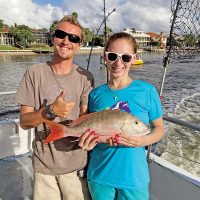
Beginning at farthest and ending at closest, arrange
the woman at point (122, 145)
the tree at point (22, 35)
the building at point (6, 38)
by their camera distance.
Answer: the building at point (6, 38) < the tree at point (22, 35) < the woman at point (122, 145)

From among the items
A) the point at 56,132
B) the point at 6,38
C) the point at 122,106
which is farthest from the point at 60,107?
the point at 6,38

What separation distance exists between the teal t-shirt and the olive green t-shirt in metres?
0.26

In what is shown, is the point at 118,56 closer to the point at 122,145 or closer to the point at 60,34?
the point at 60,34

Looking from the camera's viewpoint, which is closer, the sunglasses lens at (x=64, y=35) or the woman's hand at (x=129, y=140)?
the woman's hand at (x=129, y=140)

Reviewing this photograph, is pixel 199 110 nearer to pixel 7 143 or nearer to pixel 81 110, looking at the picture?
pixel 7 143

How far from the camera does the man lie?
7.72ft

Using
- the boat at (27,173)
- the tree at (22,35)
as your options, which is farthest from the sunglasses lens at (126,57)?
the tree at (22,35)

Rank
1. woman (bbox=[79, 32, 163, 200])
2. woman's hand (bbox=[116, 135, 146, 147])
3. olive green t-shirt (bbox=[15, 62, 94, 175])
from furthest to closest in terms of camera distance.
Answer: olive green t-shirt (bbox=[15, 62, 94, 175]) → woman (bbox=[79, 32, 163, 200]) → woman's hand (bbox=[116, 135, 146, 147])

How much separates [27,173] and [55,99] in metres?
2.20

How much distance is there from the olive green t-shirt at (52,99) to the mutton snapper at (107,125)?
0.28 metres

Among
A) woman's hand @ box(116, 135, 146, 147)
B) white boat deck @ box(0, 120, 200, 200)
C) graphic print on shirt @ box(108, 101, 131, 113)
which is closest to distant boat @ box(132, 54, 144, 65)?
graphic print on shirt @ box(108, 101, 131, 113)

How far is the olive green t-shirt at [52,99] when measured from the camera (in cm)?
235

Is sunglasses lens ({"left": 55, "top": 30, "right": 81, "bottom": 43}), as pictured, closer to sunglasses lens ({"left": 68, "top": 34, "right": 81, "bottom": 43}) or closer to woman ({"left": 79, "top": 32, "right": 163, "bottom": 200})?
sunglasses lens ({"left": 68, "top": 34, "right": 81, "bottom": 43})

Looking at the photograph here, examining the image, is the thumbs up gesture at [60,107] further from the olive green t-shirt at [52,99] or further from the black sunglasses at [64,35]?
the black sunglasses at [64,35]
